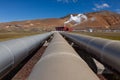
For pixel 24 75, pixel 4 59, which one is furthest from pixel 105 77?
pixel 4 59

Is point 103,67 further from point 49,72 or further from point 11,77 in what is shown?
point 49,72

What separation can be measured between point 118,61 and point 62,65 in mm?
3338

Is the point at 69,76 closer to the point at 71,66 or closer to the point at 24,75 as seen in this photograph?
the point at 71,66

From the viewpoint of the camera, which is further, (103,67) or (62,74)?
(103,67)

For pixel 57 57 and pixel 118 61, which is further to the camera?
pixel 118 61

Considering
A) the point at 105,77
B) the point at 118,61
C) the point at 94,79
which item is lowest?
the point at 105,77

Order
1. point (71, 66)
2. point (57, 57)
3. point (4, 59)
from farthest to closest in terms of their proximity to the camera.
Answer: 1. point (4, 59)
2. point (57, 57)
3. point (71, 66)

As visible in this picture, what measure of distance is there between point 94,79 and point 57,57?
127cm

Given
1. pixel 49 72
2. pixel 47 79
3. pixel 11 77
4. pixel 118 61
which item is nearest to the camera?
pixel 47 79

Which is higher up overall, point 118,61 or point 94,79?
point 94,79

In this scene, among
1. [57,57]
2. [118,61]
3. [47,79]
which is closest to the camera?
[47,79]

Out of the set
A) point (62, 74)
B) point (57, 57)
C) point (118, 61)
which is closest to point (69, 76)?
point (62, 74)

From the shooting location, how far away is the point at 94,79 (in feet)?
10.9

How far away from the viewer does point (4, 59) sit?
19.6 ft
